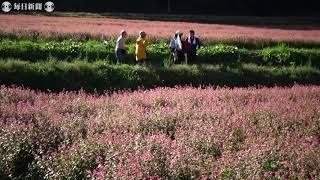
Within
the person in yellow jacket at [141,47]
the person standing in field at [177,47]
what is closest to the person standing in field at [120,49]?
the person in yellow jacket at [141,47]

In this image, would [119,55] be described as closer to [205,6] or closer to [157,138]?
[157,138]

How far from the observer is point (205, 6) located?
52.3m

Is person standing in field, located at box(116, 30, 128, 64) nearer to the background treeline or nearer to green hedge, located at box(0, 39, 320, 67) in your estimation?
green hedge, located at box(0, 39, 320, 67)

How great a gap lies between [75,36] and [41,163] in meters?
20.1

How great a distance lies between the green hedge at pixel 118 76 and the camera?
A: 17750mm

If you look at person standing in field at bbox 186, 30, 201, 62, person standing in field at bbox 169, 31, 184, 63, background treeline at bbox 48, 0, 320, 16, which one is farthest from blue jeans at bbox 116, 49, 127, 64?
background treeline at bbox 48, 0, 320, 16

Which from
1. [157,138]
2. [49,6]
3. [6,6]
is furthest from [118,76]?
[49,6]

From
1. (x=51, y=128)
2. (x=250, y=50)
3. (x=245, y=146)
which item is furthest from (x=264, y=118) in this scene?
(x=250, y=50)

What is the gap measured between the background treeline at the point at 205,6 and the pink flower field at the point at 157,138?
133 feet

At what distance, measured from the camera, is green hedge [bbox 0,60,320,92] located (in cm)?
1775

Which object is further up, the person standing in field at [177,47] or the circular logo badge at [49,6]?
the circular logo badge at [49,6]

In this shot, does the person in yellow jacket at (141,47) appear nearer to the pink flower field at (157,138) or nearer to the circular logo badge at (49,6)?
the pink flower field at (157,138)

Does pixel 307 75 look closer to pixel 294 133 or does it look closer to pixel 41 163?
pixel 294 133

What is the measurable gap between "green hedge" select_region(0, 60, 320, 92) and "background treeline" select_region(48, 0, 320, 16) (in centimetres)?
3141
